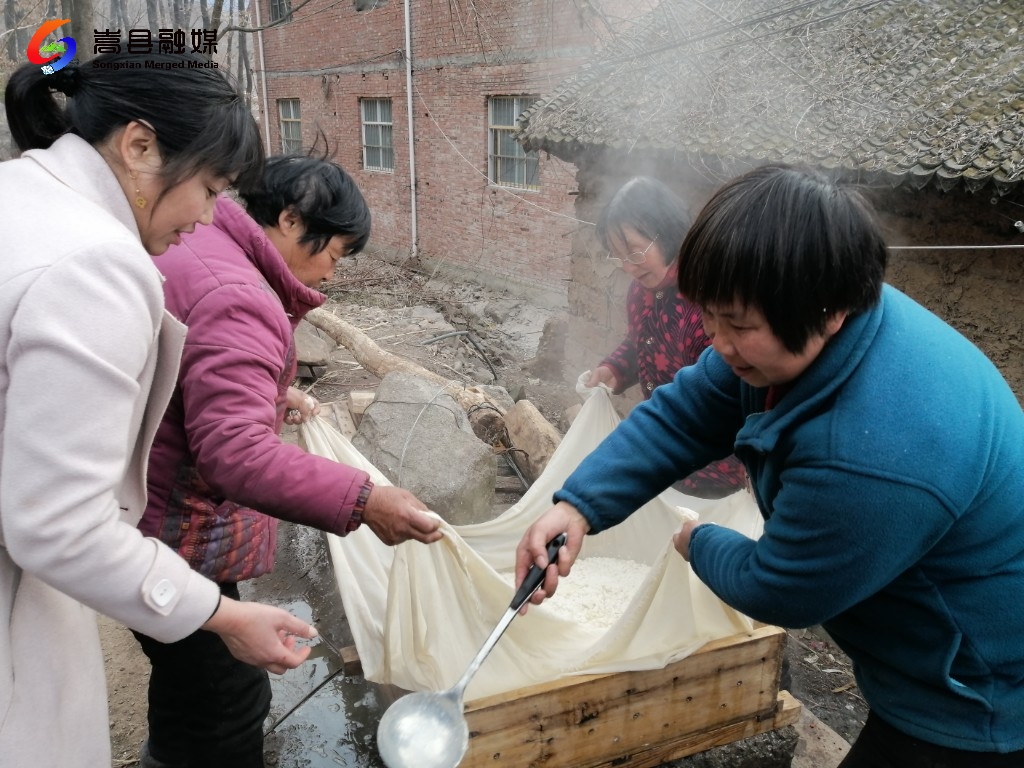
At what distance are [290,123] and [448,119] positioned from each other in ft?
21.7

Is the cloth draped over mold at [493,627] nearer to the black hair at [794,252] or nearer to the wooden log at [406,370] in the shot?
the black hair at [794,252]

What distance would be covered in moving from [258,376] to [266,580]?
257cm

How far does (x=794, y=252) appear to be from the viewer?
1.02 metres

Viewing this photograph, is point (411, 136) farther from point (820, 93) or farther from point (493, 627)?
point (493, 627)

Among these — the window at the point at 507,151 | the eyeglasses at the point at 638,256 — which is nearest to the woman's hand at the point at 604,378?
the eyeglasses at the point at 638,256

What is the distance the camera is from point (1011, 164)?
3504 mm

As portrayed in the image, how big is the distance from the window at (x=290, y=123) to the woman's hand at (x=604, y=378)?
15.3m

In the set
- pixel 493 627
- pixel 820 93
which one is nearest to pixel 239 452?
pixel 493 627

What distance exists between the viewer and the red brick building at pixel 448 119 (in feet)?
33.8

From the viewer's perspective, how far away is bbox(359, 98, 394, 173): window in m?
13.8

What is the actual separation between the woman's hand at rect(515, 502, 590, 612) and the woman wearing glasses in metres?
1.21

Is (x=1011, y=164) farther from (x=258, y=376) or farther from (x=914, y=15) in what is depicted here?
(x=258, y=376)

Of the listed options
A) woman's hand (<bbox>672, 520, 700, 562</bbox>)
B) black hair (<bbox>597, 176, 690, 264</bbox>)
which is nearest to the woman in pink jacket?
woman's hand (<bbox>672, 520, 700, 562</bbox>)

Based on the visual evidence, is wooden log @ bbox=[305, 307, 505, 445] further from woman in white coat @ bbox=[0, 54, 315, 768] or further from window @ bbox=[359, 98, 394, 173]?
window @ bbox=[359, 98, 394, 173]
